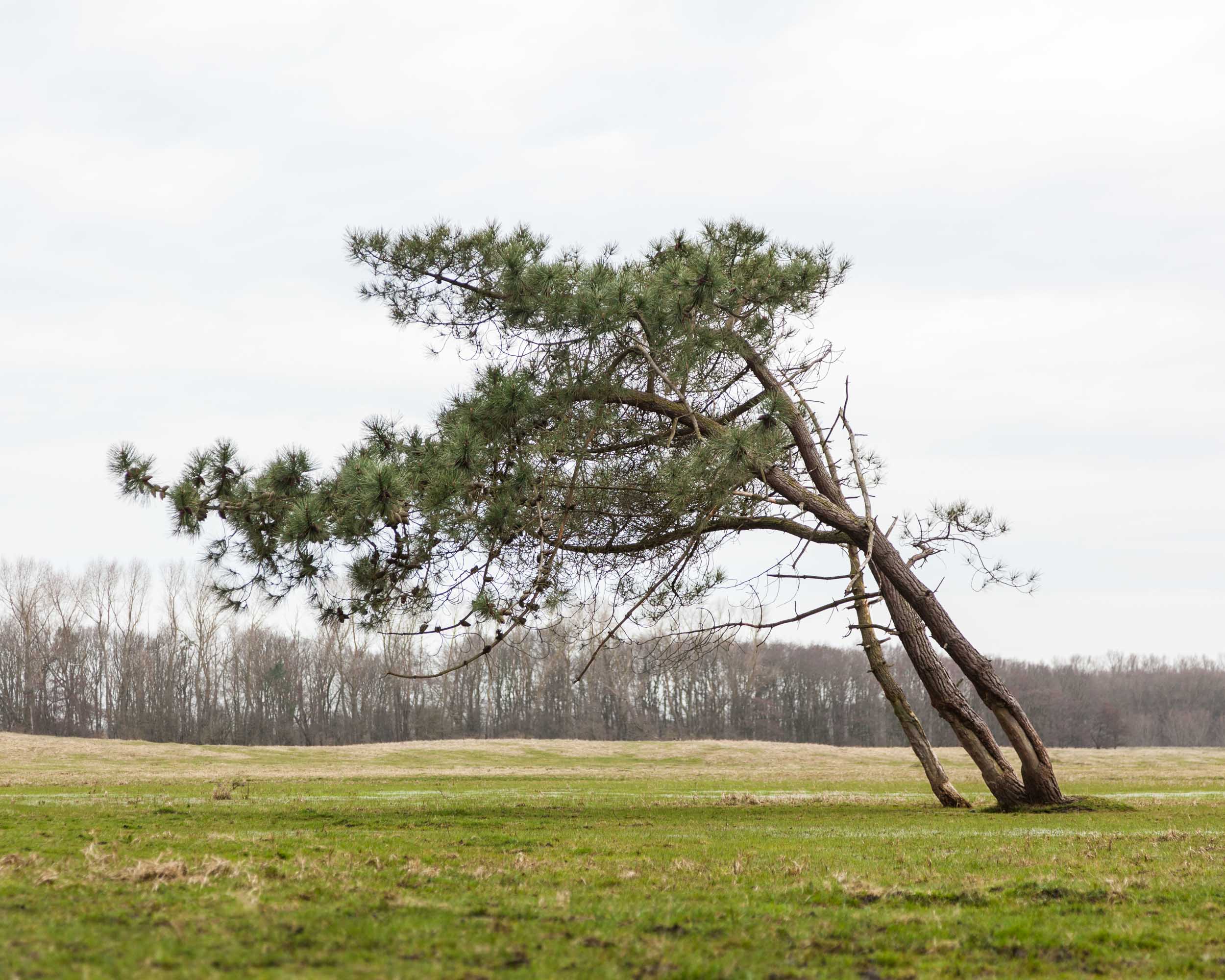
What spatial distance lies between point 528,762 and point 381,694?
33.3 metres

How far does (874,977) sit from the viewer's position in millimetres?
4594

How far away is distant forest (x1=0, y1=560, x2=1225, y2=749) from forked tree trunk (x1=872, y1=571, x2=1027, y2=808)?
4072cm

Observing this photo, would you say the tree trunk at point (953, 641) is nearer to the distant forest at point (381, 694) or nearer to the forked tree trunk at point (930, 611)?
the forked tree trunk at point (930, 611)

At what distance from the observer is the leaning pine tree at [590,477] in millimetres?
12070

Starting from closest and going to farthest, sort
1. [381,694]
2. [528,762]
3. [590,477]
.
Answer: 1. [590,477]
2. [528,762]
3. [381,694]

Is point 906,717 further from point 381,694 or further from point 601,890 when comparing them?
point 381,694

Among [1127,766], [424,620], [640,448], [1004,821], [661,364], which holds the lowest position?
[1127,766]

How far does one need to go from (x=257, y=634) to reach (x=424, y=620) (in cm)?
6810

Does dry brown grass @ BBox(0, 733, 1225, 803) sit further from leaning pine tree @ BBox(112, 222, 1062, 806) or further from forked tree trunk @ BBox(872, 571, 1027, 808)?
forked tree trunk @ BBox(872, 571, 1027, 808)

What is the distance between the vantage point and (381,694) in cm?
7569

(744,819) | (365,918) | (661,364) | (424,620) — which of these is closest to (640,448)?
(661,364)

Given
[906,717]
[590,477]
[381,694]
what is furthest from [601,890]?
[381,694]

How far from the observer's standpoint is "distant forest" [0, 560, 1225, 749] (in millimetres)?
68812

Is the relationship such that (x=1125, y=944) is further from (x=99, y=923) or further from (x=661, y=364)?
(x=661, y=364)
